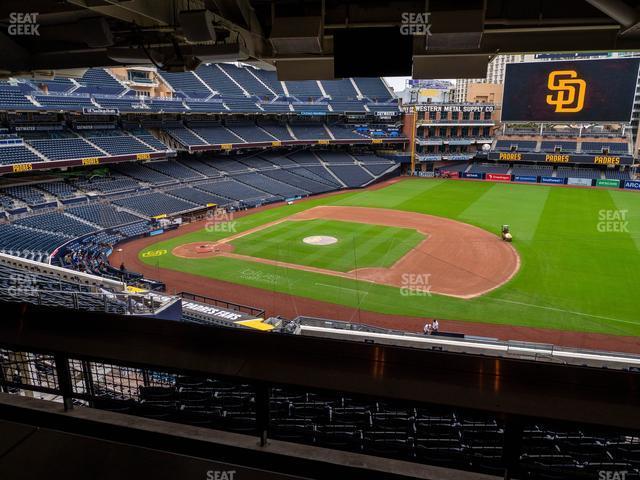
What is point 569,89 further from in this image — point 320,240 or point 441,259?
point 320,240

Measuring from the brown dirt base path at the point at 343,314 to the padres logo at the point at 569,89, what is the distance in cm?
804

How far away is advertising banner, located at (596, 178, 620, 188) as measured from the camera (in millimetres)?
48688

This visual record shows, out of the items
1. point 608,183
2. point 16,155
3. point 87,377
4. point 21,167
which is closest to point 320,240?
point 21,167

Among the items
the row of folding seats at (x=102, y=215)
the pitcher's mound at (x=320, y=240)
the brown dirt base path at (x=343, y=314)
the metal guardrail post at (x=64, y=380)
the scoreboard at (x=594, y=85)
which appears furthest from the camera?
the row of folding seats at (x=102, y=215)

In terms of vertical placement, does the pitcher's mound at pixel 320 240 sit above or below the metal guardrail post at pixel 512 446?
below

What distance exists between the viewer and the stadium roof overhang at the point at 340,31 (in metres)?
4.51

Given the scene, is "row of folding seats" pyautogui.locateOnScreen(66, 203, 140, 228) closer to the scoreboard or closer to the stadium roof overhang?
the scoreboard

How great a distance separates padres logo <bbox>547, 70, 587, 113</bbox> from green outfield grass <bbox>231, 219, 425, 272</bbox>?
1205cm

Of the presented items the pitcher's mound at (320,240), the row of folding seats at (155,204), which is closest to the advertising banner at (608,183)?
the pitcher's mound at (320,240)

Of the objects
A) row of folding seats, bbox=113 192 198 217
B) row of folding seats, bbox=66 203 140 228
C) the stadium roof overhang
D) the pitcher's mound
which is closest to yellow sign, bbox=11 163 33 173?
row of folding seats, bbox=66 203 140 228

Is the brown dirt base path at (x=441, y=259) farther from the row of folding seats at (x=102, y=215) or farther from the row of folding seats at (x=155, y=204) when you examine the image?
the row of folding seats at (x=155, y=204)

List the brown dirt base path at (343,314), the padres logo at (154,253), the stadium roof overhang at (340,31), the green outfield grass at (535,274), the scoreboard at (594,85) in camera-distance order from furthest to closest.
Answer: the padres logo at (154,253), the scoreboard at (594,85), the green outfield grass at (535,274), the brown dirt base path at (343,314), the stadium roof overhang at (340,31)

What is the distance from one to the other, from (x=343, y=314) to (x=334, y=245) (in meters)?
8.95

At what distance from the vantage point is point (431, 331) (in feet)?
50.6
